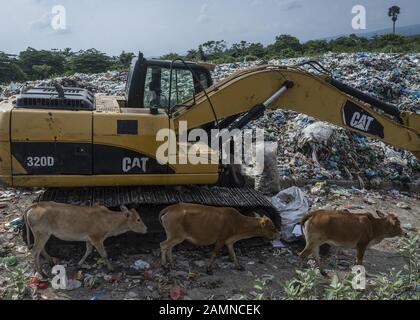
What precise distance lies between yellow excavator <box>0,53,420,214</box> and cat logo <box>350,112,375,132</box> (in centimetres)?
1

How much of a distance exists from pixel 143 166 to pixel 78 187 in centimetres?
93

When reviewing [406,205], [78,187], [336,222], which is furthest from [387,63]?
[78,187]

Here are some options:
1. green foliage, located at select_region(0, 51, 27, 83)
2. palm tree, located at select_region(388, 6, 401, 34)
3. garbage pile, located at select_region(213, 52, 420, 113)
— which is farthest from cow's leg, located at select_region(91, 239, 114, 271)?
palm tree, located at select_region(388, 6, 401, 34)

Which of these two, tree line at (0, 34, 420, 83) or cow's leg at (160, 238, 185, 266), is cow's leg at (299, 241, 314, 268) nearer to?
cow's leg at (160, 238, 185, 266)

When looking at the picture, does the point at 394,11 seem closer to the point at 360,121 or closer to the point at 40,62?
the point at 40,62

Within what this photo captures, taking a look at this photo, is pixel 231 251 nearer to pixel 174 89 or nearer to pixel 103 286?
pixel 103 286

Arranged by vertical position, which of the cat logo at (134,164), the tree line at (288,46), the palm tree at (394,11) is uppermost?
the palm tree at (394,11)

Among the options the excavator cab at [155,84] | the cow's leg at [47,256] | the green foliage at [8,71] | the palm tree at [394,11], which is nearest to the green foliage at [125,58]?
the green foliage at [8,71]

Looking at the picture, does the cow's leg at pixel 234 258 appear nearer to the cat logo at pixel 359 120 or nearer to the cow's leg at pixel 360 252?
the cow's leg at pixel 360 252

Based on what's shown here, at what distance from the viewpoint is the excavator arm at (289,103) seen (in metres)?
6.59

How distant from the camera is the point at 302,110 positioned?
271 inches

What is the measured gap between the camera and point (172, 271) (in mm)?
5992

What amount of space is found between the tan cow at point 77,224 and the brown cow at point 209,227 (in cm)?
37

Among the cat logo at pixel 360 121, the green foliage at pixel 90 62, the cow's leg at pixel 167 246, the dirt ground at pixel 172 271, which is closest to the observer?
the dirt ground at pixel 172 271
